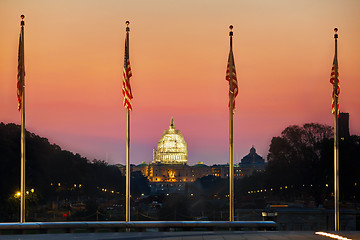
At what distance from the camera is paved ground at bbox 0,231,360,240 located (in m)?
43.8

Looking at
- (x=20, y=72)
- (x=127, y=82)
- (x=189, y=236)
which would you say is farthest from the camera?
(x=127, y=82)

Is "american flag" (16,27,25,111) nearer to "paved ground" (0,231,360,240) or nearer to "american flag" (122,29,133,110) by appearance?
"american flag" (122,29,133,110)

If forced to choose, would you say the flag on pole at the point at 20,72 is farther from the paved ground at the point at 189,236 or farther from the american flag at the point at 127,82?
the paved ground at the point at 189,236

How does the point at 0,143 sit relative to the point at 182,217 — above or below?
above

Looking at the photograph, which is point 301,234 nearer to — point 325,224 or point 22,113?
point 22,113

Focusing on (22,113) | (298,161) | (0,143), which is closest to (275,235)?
(22,113)

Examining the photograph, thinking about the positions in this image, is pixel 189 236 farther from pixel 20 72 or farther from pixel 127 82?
pixel 20 72

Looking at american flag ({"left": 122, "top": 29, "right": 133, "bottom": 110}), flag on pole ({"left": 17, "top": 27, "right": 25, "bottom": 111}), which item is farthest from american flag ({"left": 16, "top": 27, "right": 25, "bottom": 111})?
american flag ({"left": 122, "top": 29, "right": 133, "bottom": 110})

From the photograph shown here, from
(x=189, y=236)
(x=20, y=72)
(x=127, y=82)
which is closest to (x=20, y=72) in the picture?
(x=20, y=72)

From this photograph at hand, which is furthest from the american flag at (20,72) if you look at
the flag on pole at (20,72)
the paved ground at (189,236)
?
the paved ground at (189,236)

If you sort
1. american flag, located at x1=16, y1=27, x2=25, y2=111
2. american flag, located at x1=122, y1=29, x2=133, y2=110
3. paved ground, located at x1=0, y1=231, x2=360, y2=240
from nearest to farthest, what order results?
paved ground, located at x1=0, y1=231, x2=360, y2=240
american flag, located at x1=16, y1=27, x2=25, y2=111
american flag, located at x1=122, y1=29, x2=133, y2=110

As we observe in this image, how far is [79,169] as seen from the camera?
178 metres

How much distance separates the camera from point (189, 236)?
44.9 m

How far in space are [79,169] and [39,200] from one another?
177 feet
